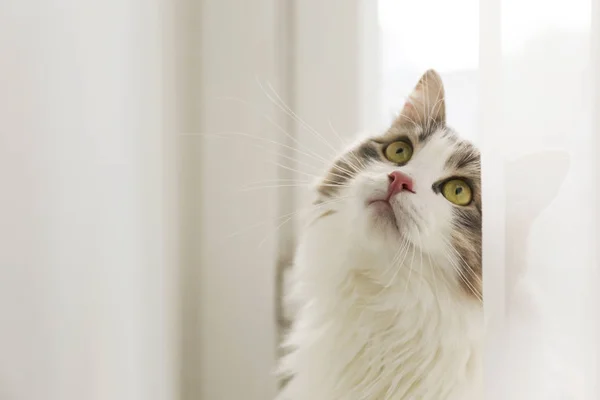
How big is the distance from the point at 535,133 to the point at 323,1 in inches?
22.0

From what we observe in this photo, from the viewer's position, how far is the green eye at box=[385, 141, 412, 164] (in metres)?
0.78

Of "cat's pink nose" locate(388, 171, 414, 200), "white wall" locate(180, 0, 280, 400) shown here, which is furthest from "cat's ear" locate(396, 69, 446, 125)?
"white wall" locate(180, 0, 280, 400)

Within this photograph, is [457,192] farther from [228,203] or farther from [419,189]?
[228,203]

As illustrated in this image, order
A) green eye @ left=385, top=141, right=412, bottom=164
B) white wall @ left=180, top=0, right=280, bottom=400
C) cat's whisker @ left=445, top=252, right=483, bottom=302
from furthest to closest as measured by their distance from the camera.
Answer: white wall @ left=180, top=0, right=280, bottom=400
green eye @ left=385, top=141, right=412, bottom=164
cat's whisker @ left=445, top=252, right=483, bottom=302

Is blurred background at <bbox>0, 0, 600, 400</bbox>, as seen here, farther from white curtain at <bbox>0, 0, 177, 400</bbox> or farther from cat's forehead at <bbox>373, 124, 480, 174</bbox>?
cat's forehead at <bbox>373, 124, 480, 174</bbox>

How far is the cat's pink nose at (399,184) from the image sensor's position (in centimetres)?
71

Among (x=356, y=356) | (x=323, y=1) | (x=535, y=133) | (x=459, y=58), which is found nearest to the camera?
(x=535, y=133)

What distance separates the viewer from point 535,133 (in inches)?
21.9

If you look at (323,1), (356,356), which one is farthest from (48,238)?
(323,1)

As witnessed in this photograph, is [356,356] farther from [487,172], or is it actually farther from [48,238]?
[48,238]

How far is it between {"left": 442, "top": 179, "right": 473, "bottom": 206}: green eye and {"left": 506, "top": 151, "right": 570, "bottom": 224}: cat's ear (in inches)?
5.1

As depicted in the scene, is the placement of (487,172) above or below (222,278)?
above

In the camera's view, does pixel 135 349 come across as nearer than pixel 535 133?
No

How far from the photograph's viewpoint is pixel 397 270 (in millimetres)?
731
